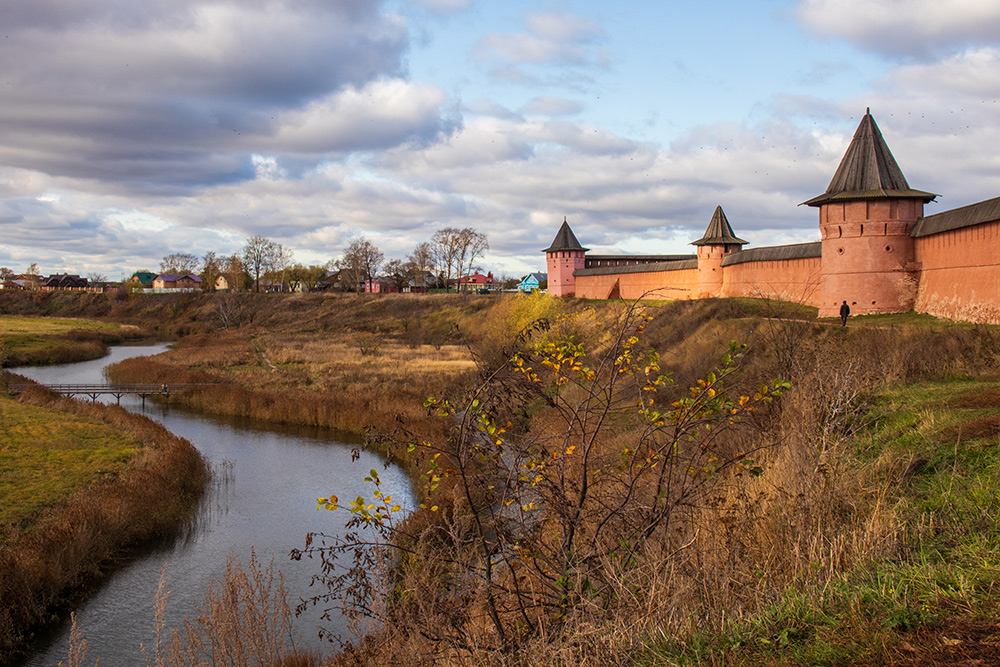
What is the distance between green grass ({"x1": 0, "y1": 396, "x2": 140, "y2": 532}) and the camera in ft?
44.3

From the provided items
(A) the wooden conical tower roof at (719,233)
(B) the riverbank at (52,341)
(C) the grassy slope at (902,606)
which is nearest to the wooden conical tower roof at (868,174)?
(A) the wooden conical tower roof at (719,233)

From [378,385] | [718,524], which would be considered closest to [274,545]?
[718,524]

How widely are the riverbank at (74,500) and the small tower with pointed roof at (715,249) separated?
26274 mm

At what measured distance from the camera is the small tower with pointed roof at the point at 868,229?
21.1 metres

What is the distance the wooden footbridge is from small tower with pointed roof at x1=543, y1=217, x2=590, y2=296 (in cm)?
2927

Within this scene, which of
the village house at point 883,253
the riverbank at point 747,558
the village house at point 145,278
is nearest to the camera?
the riverbank at point 747,558

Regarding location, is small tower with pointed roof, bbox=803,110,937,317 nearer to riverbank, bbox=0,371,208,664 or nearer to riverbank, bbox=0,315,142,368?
riverbank, bbox=0,371,208,664

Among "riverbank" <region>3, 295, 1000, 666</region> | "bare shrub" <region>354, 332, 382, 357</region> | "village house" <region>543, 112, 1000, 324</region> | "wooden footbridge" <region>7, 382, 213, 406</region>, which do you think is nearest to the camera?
"riverbank" <region>3, 295, 1000, 666</region>

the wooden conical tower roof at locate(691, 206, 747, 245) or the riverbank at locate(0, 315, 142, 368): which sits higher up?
the wooden conical tower roof at locate(691, 206, 747, 245)

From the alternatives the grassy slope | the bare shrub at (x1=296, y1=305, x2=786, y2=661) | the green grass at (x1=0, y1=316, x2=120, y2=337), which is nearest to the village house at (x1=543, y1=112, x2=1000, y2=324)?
the grassy slope

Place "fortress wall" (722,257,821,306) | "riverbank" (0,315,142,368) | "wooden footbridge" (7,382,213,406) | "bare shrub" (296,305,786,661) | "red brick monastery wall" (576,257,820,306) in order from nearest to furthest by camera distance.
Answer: "bare shrub" (296,305,786,661) → "fortress wall" (722,257,821,306) → "red brick monastery wall" (576,257,820,306) → "wooden footbridge" (7,382,213,406) → "riverbank" (0,315,142,368)

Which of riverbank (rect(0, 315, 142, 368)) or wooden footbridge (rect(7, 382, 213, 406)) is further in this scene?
riverbank (rect(0, 315, 142, 368))

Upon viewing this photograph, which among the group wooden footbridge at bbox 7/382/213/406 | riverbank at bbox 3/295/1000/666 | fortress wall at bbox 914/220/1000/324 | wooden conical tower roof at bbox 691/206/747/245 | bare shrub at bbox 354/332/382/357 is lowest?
wooden footbridge at bbox 7/382/213/406

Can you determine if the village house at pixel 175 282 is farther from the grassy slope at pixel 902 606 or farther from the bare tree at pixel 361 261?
the grassy slope at pixel 902 606
